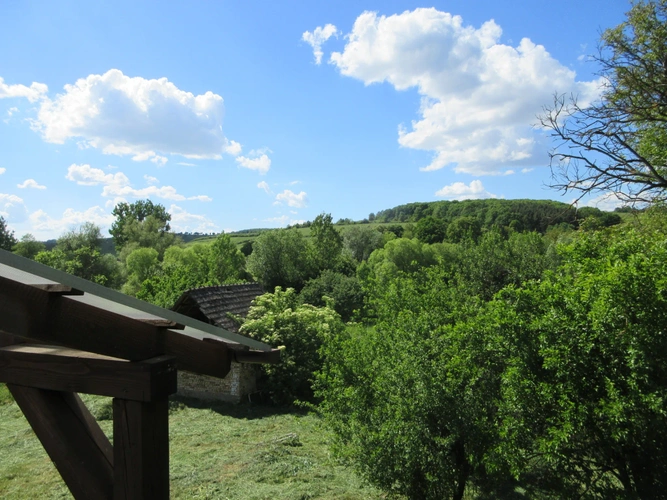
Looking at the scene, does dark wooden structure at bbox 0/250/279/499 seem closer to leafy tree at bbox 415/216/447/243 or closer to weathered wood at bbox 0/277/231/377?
weathered wood at bbox 0/277/231/377

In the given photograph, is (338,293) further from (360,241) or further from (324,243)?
(360,241)

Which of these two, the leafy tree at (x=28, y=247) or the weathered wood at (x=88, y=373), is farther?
the leafy tree at (x=28, y=247)

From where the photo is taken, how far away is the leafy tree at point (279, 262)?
42594mm

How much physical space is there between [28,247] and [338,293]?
139 ft

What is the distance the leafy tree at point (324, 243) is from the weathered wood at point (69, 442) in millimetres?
43143

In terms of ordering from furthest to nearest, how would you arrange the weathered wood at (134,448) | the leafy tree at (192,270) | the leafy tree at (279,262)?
the leafy tree at (279,262) → the leafy tree at (192,270) → the weathered wood at (134,448)

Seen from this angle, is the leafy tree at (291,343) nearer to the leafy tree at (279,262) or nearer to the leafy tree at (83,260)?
the leafy tree at (279,262)

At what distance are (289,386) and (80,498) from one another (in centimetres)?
1581

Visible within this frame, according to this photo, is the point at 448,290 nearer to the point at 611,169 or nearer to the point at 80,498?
the point at 611,169

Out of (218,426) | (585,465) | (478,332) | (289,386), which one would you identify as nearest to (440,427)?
(478,332)

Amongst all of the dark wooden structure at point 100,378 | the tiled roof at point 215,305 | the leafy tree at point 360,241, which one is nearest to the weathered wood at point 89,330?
the dark wooden structure at point 100,378

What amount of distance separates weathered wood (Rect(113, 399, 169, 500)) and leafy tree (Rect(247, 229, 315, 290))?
39351 millimetres

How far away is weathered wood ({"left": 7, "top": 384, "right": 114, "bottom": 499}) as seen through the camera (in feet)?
6.98

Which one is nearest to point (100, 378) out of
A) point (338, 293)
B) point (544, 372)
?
point (544, 372)
